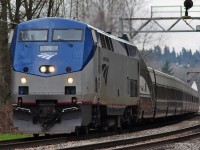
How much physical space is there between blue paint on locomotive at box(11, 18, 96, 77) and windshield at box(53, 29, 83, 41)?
10cm

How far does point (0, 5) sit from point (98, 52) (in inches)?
573

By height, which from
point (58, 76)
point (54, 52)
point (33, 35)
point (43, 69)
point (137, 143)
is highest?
point (33, 35)

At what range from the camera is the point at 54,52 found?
54.6ft

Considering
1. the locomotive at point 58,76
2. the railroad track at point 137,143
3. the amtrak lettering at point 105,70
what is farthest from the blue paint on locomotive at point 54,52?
the railroad track at point 137,143

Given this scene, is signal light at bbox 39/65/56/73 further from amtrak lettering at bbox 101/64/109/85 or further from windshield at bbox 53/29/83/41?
amtrak lettering at bbox 101/64/109/85

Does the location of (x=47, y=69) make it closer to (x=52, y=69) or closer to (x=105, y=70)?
(x=52, y=69)

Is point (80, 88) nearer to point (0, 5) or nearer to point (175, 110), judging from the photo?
point (0, 5)

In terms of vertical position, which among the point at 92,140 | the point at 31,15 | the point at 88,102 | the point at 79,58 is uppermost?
the point at 31,15

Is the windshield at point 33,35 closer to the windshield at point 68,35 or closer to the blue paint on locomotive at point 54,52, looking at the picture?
the blue paint on locomotive at point 54,52

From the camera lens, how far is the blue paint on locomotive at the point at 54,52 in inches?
647

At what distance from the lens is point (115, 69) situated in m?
19.9

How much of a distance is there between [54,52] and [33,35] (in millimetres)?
965

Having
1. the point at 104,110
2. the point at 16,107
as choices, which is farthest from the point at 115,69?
the point at 16,107

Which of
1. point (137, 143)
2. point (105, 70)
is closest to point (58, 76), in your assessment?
point (105, 70)
